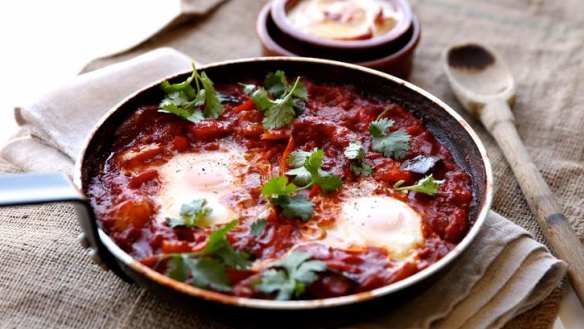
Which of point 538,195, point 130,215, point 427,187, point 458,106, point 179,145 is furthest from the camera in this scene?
point 458,106

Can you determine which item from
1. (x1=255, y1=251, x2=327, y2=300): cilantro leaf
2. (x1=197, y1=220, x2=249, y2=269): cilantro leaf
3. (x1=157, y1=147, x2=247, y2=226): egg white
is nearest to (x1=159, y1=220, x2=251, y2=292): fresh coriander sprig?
(x1=197, y1=220, x2=249, y2=269): cilantro leaf

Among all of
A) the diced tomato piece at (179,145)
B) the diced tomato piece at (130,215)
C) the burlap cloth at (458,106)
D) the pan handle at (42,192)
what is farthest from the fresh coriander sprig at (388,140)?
the pan handle at (42,192)

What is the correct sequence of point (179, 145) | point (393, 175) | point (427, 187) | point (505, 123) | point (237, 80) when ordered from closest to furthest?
point (427, 187)
point (393, 175)
point (179, 145)
point (237, 80)
point (505, 123)

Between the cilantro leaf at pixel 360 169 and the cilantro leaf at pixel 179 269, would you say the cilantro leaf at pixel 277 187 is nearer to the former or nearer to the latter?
the cilantro leaf at pixel 360 169

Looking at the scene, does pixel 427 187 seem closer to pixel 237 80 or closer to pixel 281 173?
pixel 281 173

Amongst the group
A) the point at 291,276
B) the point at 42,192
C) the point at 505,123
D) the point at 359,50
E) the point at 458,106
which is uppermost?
the point at 42,192

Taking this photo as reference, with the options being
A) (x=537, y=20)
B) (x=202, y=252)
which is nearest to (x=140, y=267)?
(x=202, y=252)

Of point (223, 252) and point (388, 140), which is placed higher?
point (223, 252)

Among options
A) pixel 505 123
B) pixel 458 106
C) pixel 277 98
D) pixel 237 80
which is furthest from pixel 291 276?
pixel 458 106
